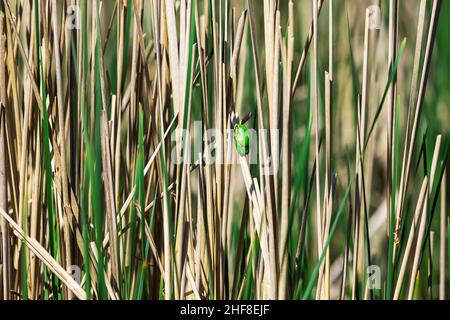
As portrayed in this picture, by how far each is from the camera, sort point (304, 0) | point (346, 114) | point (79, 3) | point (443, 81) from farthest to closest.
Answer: point (304, 0), point (346, 114), point (443, 81), point (79, 3)

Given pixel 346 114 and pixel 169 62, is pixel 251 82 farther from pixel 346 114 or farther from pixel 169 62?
pixel 346 114

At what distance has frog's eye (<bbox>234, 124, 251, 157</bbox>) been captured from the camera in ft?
3.34

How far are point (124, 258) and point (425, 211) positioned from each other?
48 centimetres

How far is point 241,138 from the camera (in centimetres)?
102

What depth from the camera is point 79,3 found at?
3.77 feet

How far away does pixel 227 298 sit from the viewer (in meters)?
1.11

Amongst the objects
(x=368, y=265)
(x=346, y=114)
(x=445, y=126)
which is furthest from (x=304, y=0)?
(x=368, y=265)

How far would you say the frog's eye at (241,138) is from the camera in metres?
1.02

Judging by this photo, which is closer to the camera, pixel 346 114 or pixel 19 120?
pixel 19 120
